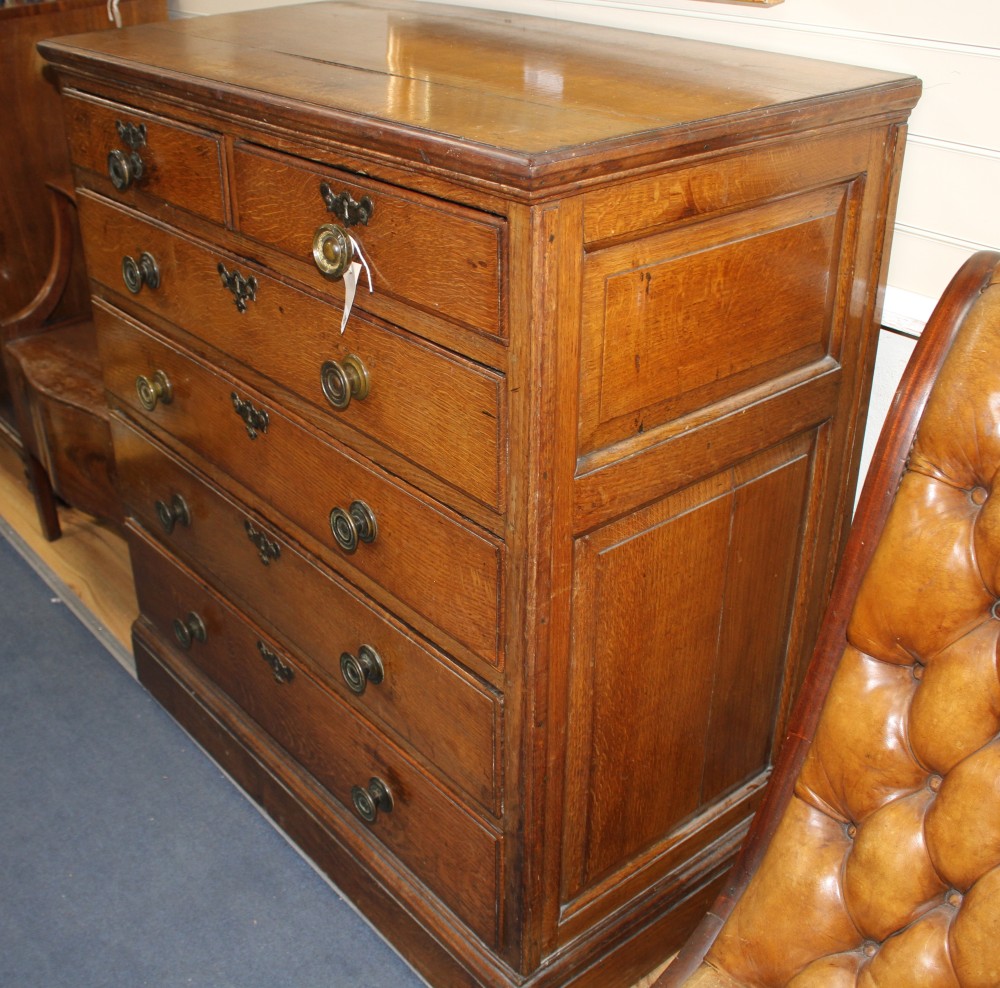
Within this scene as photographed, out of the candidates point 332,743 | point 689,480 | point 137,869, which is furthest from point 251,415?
point 137,869

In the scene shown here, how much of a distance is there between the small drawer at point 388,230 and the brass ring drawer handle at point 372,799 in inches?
29.2

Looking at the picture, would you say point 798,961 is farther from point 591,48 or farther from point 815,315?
point 591,48

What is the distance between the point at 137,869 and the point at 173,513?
62 centimetres

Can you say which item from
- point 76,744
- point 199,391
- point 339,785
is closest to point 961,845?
point 339,785

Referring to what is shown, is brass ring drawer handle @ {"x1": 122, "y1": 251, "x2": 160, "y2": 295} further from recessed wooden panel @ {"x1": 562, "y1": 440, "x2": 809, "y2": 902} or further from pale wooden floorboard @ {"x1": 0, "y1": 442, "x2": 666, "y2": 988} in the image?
pale wooden floorboard @ {"x1": 0, "y1": 442, "x2": 666, "y2": 988}

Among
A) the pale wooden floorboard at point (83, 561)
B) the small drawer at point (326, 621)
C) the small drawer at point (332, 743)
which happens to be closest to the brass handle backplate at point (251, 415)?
the small drawer at point (326, 621)

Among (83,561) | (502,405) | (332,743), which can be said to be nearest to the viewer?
(502,405)

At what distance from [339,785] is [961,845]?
3.54 feet

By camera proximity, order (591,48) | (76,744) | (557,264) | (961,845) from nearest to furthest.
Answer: (961,845), (557,264), (591,48), (76,744)

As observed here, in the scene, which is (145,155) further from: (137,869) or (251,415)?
(137,869)

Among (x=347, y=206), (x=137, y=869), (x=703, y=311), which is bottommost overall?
(x=137, y=869)

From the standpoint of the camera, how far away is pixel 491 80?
4.58 ft

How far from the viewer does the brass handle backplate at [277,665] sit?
187cm

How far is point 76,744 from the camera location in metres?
2.30
